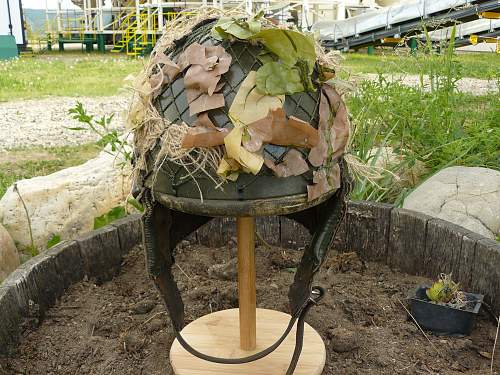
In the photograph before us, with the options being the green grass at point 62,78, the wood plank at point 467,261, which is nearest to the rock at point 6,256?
the wood plank at point 467,261

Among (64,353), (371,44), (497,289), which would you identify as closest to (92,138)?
(64,353)

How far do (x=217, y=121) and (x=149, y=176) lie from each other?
0.22 meters

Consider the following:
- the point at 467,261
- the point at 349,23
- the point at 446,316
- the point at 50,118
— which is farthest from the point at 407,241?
the point at 349,23

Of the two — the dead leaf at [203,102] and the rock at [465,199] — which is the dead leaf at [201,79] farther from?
the rock at [465,199]

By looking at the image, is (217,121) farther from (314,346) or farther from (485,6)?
(485,6)

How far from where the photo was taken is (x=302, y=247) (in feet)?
7.77

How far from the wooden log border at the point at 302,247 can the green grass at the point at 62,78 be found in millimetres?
5503

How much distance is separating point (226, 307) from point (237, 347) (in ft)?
1.09

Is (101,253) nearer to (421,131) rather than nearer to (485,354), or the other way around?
(485,354)

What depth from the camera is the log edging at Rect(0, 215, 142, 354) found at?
1661 millimetres

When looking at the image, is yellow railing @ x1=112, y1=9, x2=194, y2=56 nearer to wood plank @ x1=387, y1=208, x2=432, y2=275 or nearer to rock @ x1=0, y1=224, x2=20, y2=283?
rock @ x1=0, y1=224, x2=20, y2=283

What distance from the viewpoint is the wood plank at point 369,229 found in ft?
7.27

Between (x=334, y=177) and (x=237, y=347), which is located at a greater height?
(x=334, y=177)

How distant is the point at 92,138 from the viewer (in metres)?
5.48
